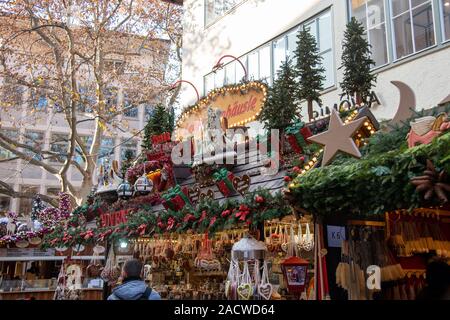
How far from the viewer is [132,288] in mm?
5035

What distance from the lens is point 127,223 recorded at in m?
10.9

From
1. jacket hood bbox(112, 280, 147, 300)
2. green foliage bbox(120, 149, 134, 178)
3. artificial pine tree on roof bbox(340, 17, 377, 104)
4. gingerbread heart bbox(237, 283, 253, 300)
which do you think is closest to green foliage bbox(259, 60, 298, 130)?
artificial pine tree on roof bbox(340, 17, 377, 104)

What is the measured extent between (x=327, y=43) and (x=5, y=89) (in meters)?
16.3

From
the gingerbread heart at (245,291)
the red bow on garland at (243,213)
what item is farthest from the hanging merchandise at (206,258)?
the red bow on garland at (243,213)

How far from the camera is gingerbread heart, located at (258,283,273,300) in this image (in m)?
7.83

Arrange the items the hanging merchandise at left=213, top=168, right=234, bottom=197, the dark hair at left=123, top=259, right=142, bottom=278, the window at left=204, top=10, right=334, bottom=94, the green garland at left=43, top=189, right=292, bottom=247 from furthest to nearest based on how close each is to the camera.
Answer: the window at left=204, top=10, right=334, bottom=94, the hanging merchandise at left=213, top=168, right=234, bottom=197, the green garland at left=43, top=189, right=292, bottom=247, the dark hair at left=123, top=259, right=142, bottom=278

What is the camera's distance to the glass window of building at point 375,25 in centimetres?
1034

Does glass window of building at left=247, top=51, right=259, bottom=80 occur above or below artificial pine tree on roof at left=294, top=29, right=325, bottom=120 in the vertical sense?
above

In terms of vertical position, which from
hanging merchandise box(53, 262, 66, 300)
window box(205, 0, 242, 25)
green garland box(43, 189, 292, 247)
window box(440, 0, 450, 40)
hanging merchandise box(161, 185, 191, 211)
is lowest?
hanging merchandise box(53, 262, 66, 300)

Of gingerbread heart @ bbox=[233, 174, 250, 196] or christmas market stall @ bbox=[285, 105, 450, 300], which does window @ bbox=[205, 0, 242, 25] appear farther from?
christmas market stall @ bbox=[285, 105, 450, 300]

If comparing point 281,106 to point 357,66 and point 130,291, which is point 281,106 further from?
point 130,291

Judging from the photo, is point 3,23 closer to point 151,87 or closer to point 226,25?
point 151,87

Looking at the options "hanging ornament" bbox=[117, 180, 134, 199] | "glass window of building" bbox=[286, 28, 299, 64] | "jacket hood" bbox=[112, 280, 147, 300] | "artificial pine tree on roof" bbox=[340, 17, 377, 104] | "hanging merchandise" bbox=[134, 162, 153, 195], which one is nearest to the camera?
"jacket hood" bbox=[112, 280, 147, 300]

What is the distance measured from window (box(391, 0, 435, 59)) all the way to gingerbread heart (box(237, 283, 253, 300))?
226 inches
